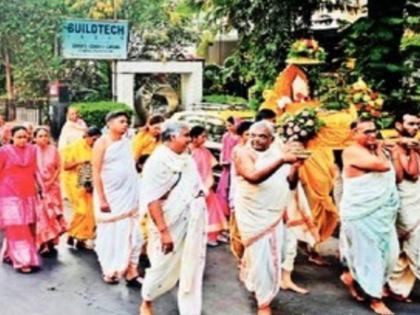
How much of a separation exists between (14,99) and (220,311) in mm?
17921

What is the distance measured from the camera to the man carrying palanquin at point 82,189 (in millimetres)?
8422

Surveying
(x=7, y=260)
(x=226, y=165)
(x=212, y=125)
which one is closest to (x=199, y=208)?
(x=7, y=260)

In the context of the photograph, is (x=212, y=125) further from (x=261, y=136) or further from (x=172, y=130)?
(x=172, y=130)

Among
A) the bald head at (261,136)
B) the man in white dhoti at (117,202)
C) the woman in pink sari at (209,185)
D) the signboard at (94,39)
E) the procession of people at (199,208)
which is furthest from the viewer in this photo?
the signboard at (94,39)

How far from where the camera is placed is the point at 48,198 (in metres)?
8.45

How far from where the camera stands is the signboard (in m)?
16.9

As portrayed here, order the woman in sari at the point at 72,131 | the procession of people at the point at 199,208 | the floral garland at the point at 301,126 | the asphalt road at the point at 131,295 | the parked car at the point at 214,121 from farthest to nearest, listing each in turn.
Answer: the parked car at the point at 214,121 → the woman in sari at the point at 72,131 → the floral garland at the point at 301,126 → the asphalt road at the point at 131,295 → the procession of people at the point at 199,208

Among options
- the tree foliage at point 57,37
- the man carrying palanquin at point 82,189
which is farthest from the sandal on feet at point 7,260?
the tree foliage at point 57,37

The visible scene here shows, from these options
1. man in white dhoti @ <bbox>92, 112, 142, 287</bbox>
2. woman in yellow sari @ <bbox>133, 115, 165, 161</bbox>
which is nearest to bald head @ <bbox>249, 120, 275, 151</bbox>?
man in white dhoti @ <bbox>92, 112, 142, 287</bbox>

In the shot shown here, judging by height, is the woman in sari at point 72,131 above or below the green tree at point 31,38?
below

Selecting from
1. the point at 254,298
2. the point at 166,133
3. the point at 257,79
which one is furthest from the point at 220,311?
the point at 257,79

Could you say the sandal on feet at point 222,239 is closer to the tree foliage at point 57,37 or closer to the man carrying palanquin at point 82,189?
the man carrying palanquin at point 82,189

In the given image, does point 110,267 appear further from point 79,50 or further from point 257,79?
point 79,50

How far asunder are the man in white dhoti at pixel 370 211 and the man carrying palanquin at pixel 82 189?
3222mm
